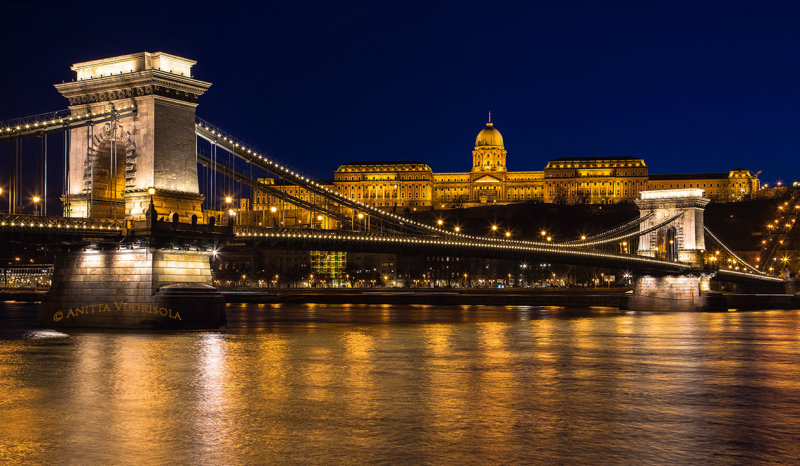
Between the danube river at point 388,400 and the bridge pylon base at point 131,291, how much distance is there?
3.61 feet

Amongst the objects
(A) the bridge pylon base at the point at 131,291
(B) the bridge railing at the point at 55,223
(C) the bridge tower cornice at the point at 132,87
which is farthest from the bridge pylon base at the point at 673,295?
(B) the bridge railing at the point at 55,223

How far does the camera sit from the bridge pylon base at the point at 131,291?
34219 millimetres

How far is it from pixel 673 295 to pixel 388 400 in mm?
54885

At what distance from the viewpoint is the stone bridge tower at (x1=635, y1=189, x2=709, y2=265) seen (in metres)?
76.6

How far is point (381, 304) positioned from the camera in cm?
8631

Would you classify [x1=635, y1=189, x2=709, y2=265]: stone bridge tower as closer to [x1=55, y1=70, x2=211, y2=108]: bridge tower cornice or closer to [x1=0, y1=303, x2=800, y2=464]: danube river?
[x1=0, y1=303, x2=800, y2=464]: danube river

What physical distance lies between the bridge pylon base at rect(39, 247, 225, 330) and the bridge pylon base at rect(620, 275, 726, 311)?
43.1 metres

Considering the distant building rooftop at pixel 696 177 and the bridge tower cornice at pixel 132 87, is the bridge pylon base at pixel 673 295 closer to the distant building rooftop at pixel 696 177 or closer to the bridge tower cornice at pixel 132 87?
the bridge tower cornice at pixel 132 87

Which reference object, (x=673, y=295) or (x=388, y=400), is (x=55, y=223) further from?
(x=673, y=295)

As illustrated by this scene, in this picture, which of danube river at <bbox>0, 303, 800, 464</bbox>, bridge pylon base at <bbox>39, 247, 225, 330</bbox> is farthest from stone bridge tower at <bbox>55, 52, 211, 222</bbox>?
danube river at <bbox>0, 303, 800, 464</bbox>

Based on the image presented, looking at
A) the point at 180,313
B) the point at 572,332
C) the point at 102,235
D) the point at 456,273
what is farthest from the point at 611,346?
the point at 456,273

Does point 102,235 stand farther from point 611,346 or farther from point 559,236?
point 559,236

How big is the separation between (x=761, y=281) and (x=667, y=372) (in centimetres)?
6543

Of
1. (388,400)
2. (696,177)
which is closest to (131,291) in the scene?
(388,400)
